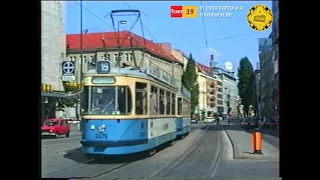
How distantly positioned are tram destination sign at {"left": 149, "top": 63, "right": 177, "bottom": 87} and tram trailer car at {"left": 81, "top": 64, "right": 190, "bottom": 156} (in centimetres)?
7

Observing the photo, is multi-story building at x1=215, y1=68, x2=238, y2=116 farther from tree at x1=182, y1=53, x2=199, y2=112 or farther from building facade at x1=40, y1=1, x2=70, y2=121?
building facade at x1=40, y1=1, x2=70, y2=121

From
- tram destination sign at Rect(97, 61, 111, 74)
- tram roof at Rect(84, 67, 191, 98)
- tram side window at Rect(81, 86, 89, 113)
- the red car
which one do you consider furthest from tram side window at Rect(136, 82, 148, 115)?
the red car

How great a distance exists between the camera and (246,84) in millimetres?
6746

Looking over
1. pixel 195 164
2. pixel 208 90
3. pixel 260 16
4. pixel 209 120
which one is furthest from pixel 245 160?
pixel 260 16

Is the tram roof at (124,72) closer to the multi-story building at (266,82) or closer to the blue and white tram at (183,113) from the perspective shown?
the blue and white tram at (183,113)

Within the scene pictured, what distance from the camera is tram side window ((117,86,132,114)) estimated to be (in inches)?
249

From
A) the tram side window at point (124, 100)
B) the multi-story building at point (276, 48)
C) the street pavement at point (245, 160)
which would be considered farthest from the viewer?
the tram side window at point (124, 100)

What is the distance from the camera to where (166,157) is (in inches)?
255

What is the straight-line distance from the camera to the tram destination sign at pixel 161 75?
659 cm

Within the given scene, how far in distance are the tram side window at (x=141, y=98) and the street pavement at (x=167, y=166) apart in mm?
599

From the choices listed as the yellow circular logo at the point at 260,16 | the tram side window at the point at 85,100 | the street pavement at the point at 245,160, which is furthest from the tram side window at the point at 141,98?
the yellow circular logo at the point at 260,16

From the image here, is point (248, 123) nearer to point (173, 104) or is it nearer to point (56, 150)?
point (173, 104)

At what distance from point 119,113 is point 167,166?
36.2 inches
